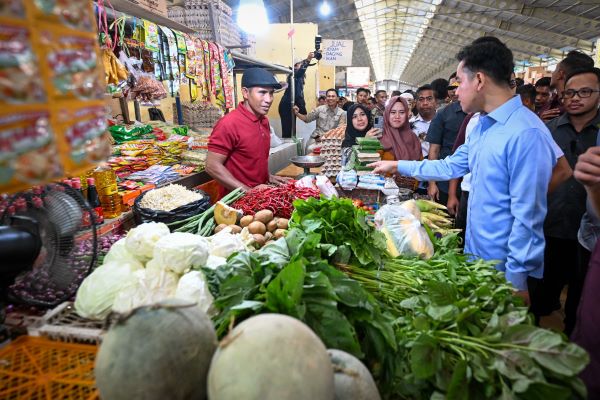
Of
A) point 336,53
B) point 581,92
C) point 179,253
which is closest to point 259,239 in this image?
point 179,253

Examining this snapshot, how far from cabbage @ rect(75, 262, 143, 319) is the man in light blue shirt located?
86.1 inches

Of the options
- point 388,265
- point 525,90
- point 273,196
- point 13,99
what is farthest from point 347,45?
point 13,99

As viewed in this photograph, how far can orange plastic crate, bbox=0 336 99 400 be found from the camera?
103cm

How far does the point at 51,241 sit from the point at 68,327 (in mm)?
417

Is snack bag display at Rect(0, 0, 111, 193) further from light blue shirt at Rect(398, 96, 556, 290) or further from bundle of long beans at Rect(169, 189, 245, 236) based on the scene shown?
light blue shirt at Rect(398, 96, 556, 290)

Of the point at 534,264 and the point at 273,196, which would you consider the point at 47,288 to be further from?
the point at 534,264

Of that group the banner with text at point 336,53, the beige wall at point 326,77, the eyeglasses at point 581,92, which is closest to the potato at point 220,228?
the eyeglasses at point 581,92

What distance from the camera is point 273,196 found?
2785 mm

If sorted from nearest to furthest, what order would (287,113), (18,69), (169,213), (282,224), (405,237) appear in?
(18,69)
(405,237)
(282,224)
(169,213)
(287,113)

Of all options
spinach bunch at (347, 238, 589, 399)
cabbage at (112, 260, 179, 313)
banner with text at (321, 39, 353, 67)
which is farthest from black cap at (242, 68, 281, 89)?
banner with text at (321, 39, 353, 67)

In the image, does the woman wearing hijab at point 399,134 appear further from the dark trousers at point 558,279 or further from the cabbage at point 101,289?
the cabbage at point 101,289

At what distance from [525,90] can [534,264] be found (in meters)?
4.00

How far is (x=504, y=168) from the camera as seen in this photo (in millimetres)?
2227

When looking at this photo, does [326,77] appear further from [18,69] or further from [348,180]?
[18,69]
